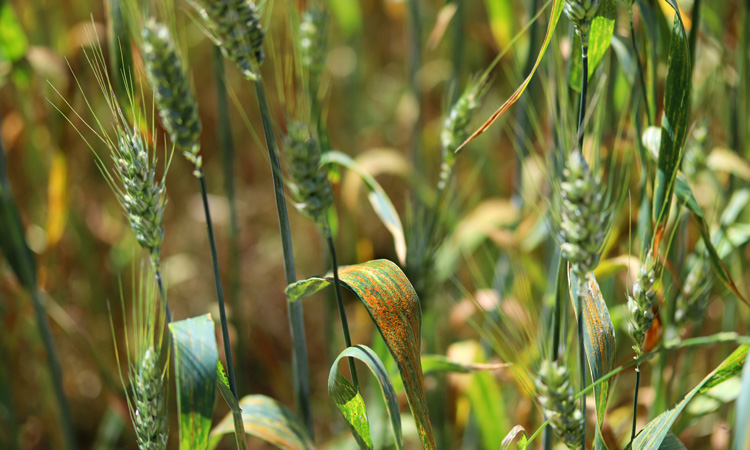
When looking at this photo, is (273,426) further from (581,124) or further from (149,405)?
(581,124)

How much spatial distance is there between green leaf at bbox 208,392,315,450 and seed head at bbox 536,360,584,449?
0.30 metres

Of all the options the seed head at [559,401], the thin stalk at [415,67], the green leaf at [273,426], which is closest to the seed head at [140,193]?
the green leaf at [273,426]

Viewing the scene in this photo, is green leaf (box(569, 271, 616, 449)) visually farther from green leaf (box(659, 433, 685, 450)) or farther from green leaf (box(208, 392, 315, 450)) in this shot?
green leaf (box(208, 392, 315, 450))

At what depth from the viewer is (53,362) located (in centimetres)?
91

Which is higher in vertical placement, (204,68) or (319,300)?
(204,68)

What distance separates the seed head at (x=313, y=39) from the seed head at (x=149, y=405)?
1.51 ft

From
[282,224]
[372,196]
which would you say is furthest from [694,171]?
[282,224]

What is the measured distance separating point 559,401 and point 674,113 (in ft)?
0.88

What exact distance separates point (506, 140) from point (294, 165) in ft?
4.88

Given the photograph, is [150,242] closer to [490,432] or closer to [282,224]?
[282,224]

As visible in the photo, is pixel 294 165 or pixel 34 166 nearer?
pixel 294 165

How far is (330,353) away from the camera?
1.09 meters

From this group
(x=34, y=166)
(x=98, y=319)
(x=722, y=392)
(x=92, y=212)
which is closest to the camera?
(x=722, y=392)

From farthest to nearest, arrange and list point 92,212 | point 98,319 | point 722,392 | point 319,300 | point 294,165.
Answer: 1. point 319,300
2. point 92,212
3. point 98,319
4. point 722,392
5. point 294,165
